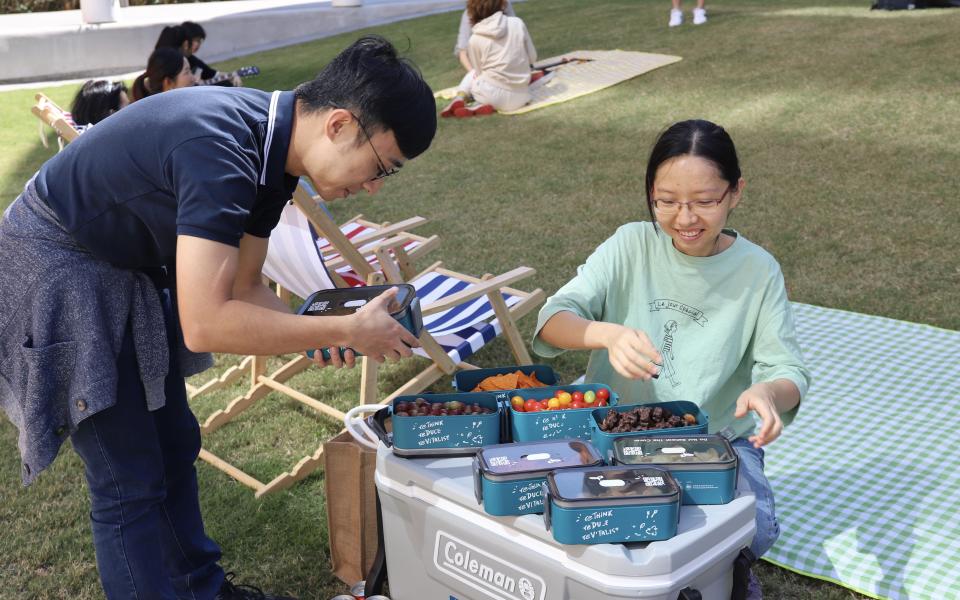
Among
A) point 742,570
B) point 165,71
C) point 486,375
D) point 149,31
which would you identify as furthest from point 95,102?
point 149,31

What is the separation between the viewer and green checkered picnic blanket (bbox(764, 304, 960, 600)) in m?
2.49

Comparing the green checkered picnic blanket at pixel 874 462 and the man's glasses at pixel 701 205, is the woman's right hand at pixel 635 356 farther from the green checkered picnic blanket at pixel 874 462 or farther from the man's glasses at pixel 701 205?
the green checkered picnic blanket at pixel 874 462

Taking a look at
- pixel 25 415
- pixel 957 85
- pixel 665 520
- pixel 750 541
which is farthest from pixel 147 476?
pixel 957 85

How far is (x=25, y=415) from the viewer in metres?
1.78

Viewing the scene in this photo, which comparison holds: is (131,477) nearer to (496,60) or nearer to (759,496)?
(759,496)

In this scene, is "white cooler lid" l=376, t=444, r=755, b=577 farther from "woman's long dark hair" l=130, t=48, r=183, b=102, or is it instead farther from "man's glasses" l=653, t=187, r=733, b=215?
"woman's long dark hair" l=130, t=48, r=183, b=102

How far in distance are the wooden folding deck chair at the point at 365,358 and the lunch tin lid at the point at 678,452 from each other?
1.27 meters

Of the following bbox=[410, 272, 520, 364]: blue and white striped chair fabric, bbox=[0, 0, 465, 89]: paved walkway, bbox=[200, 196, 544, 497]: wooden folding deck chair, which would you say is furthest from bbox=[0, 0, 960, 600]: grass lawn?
bbox=[0, 0, 465, 89]: paved walkway

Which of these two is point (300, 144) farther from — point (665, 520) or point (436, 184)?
point (436, 184)

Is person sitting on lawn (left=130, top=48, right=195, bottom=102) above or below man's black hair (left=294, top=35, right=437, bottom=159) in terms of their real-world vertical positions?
below

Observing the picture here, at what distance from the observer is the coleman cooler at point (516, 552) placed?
1.59 m

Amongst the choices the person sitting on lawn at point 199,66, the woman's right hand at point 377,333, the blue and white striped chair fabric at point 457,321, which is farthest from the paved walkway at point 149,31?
the woman's right hand at point 377,333

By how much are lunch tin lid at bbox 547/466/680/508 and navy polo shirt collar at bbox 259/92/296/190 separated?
0.75 m

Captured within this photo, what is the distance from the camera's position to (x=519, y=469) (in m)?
1.70
